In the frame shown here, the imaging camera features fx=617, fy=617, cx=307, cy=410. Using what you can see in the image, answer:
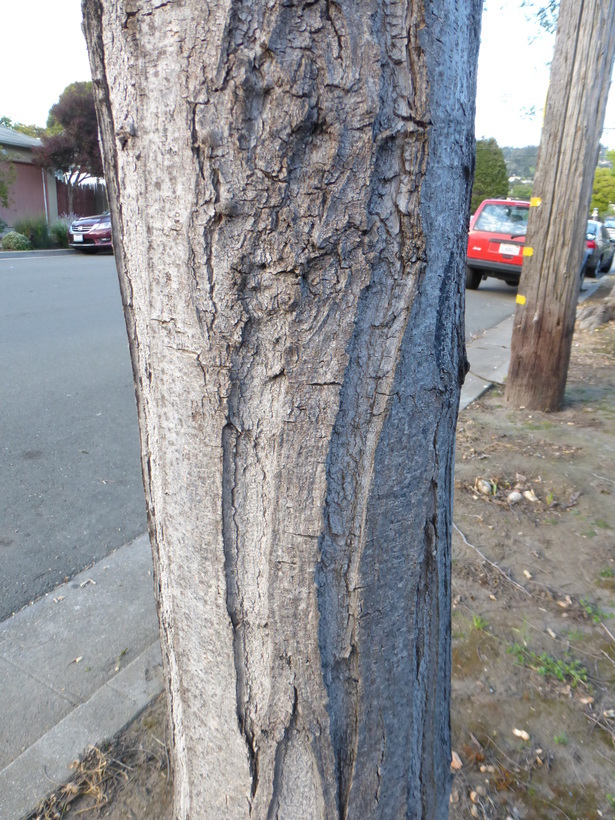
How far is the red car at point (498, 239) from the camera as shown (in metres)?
12.3

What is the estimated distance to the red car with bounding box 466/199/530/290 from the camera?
40.2 feet

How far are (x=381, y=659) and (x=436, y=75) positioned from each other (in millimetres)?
950

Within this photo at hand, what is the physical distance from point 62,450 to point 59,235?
18.6m

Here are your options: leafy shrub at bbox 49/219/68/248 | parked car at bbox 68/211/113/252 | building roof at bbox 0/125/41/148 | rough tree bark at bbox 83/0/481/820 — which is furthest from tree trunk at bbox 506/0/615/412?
building roof at bbox 0/125/41/148

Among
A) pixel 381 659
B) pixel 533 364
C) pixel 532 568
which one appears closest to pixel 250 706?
pixel 381 659

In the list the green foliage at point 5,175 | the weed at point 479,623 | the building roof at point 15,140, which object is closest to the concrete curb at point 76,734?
the weed at point 479,623

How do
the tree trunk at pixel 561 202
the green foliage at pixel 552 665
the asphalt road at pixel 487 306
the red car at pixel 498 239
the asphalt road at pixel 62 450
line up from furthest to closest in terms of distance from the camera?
the red car at pixel 498 239 → the asphalt road at pixel 487 306 → the tree trunk at pixel 561 202 → the asphalt road at pixel 62 450 → the green foliage at pixel 552 665

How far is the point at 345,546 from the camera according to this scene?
1013 mm

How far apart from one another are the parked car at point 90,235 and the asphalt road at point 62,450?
11.3 meters

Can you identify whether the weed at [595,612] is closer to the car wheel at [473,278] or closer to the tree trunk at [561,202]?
the tree trunk at [561,202]

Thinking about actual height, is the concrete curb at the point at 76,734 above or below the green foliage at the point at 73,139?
below

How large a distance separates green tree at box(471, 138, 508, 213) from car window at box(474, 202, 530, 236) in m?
20.1

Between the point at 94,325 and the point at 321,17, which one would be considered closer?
the point at 321,17

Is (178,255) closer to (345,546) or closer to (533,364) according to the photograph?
(345,546)
